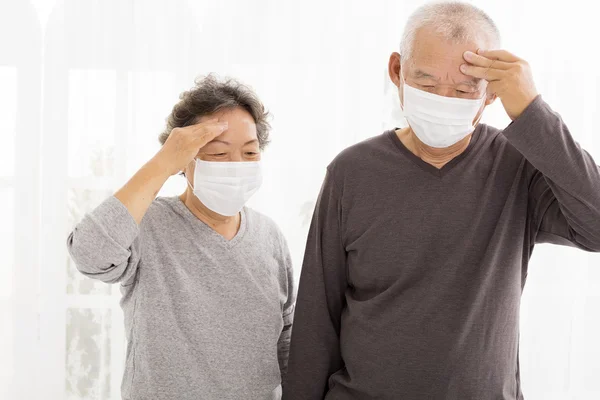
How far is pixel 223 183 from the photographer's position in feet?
5.46

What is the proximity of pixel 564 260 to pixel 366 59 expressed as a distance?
3.59 feet

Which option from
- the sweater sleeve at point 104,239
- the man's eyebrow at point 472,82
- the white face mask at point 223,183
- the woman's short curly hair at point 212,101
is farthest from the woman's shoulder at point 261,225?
the man's eyebrow at point 472,82

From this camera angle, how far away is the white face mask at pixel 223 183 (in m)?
1.67

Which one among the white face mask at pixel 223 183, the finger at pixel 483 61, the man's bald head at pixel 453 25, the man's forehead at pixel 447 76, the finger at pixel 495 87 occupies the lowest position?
the white face mask at pixel 223 183

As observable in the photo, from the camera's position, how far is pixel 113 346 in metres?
2.33

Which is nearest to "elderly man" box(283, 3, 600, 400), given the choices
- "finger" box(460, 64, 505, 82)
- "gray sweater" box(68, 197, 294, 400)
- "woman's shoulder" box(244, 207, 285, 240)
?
"finger" box(460, 64, 505, 82)

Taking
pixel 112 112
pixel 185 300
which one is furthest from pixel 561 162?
pixel 112 112

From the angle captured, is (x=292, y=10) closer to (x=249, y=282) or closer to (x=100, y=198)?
(x=100, y=198)

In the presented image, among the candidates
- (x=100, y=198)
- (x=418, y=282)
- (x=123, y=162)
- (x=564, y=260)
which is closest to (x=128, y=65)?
(x=123, y=162)

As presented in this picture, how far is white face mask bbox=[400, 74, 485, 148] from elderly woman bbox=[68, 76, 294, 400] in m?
0.47

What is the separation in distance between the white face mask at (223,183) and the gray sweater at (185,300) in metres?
0.08

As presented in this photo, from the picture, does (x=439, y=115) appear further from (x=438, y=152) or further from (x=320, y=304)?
(x=320, y=304)

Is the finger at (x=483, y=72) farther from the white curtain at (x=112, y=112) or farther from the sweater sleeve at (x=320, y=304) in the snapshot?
the white curtain at (x=112, y=112)

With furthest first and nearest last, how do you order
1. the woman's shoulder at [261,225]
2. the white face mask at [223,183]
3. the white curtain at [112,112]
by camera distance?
the white curtain at [112,112]
the woman's shoulder at [261,225]
the white face mask at [223,183]
